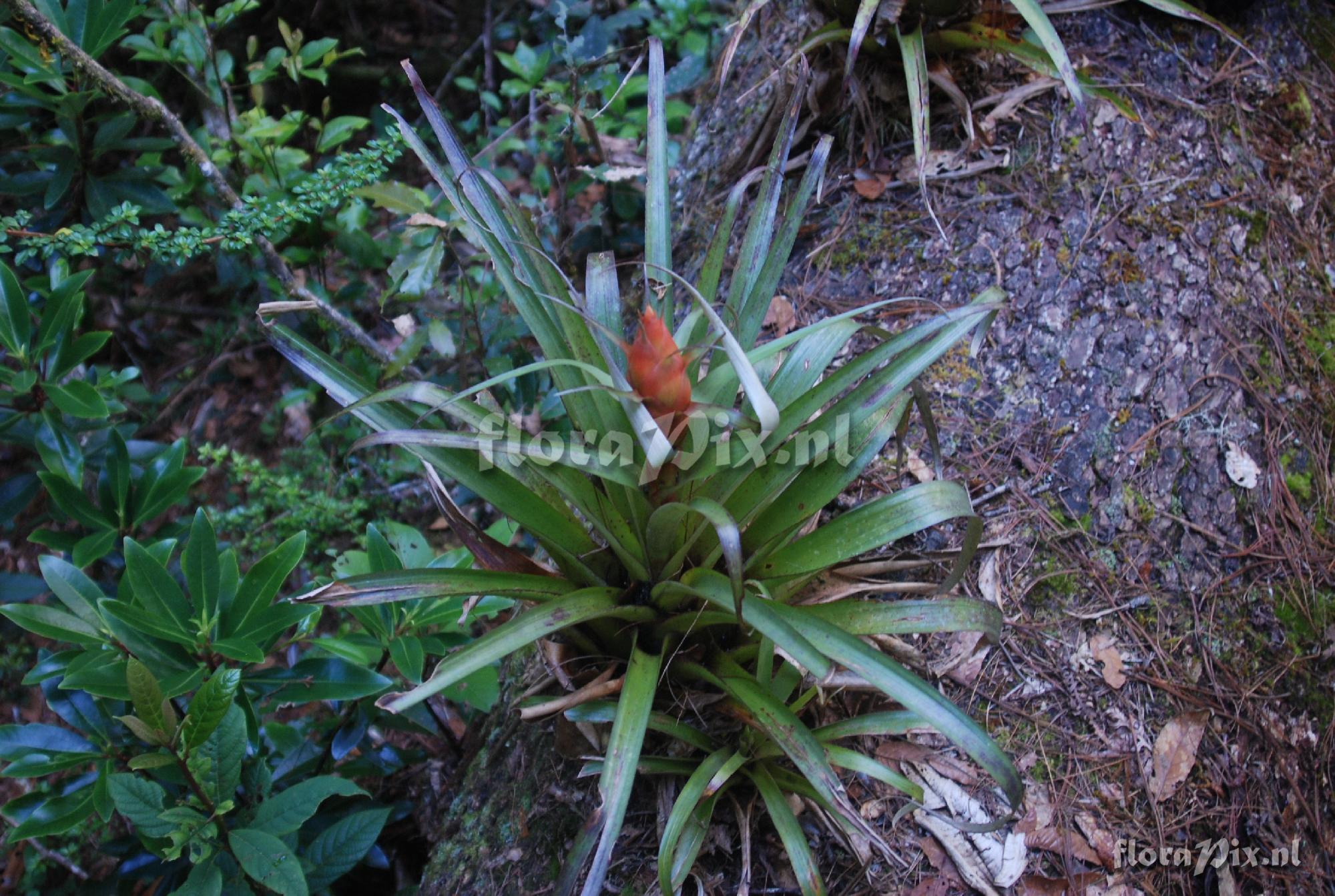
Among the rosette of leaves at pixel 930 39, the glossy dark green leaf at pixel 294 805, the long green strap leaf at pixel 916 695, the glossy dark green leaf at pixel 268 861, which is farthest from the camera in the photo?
the rosette of leaves at pixel 930 39

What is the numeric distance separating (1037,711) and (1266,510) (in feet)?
2.52

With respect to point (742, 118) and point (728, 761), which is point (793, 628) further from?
point (742, 118)

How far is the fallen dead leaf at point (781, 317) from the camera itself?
216 cm

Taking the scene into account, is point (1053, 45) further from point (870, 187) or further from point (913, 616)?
point (913, 616)

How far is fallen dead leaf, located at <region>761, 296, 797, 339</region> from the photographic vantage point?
2.16 metres

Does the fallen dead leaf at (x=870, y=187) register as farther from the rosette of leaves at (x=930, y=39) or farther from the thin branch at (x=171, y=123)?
the thin branch at (x=171, y=123)

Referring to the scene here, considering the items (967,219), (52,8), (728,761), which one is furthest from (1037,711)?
(52,8)

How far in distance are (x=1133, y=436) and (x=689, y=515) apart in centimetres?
112

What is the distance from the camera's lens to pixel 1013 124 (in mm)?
2258

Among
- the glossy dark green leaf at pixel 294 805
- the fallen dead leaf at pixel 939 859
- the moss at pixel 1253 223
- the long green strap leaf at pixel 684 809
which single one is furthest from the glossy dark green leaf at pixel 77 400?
the moss at pixel 1253 223

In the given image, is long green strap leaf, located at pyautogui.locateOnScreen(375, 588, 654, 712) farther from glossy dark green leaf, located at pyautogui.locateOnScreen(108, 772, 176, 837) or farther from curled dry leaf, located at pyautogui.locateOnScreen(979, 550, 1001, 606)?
curled dry leaf, located at pyautogui.locateOnScreen(979, 550, 1001, 606)

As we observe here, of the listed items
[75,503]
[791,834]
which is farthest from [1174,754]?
[75,503]

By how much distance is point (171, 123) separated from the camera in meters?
2.15

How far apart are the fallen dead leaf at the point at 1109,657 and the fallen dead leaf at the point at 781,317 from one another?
0.98 m
